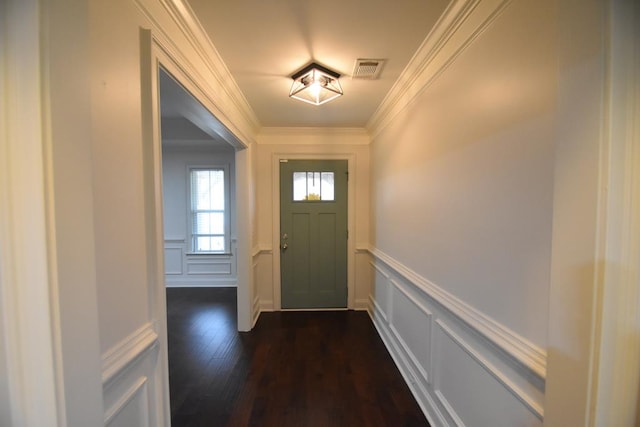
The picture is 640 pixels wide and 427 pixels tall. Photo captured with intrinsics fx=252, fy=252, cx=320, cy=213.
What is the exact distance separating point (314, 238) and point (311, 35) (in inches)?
94.8

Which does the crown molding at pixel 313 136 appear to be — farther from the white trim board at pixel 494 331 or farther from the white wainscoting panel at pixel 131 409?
the white wainscoting panel at pixel 131 409

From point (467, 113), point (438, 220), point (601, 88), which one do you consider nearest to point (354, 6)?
point (467, 113)

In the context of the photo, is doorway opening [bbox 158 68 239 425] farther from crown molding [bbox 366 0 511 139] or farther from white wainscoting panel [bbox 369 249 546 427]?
crown molding [bbox 366 0 511 139]

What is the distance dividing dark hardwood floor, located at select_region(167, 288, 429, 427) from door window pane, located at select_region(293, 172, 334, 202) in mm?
1580

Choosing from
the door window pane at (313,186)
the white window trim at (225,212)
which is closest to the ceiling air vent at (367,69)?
the door window pane at (313,186)

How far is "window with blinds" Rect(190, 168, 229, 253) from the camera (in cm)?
445

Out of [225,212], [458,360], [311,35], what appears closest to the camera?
[458,360]

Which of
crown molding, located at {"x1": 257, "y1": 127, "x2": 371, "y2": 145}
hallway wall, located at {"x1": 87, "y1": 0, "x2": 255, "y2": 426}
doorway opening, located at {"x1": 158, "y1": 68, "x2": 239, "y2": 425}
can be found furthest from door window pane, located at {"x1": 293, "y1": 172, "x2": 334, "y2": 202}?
hallway wall, located at {"x1": 87, "y1": 0, "x2": 255, "y2": 426}

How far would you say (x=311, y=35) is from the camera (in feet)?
4.97

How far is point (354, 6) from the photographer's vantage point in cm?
129

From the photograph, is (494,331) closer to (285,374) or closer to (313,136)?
(285,374)

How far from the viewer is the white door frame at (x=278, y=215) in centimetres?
339

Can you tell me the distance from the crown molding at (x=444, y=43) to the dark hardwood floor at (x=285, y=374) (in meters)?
2.29

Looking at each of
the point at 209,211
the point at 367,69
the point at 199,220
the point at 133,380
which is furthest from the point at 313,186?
the point at 133,380
